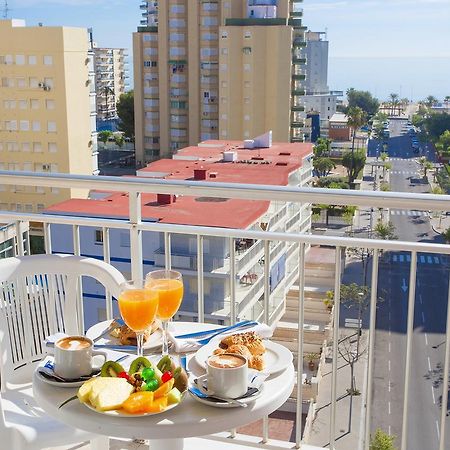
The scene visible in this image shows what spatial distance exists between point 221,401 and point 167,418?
104 millimetres

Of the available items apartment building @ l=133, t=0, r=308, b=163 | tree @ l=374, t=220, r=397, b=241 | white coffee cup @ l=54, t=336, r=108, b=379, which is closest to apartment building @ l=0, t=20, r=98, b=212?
apartment building @ l=133, t=0, r=308, b=163

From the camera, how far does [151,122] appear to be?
42125 mm

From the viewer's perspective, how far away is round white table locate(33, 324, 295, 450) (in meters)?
Result: 1.18

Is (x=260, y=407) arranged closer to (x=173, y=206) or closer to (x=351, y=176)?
(x=173, y=206)

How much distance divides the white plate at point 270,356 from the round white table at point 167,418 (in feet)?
Answer: 0.20

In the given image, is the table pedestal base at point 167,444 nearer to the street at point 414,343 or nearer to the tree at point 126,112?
the street at point 414,343

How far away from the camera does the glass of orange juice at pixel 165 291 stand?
136 centimetres

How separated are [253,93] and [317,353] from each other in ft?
65.8

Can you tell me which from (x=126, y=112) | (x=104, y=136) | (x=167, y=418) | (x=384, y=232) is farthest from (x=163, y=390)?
(x=104, y=136)

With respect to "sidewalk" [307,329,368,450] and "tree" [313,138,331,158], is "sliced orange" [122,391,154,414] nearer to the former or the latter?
"sidewalk" [307,329,368,450]

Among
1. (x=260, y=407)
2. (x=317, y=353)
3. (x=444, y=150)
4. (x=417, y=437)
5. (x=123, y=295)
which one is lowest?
(x=417, y=437)

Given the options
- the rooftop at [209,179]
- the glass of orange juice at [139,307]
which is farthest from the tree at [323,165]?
the glass of orange juice at [139,307]

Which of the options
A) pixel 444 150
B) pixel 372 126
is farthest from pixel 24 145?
pixel 372 126

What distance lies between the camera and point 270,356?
1438 mm
